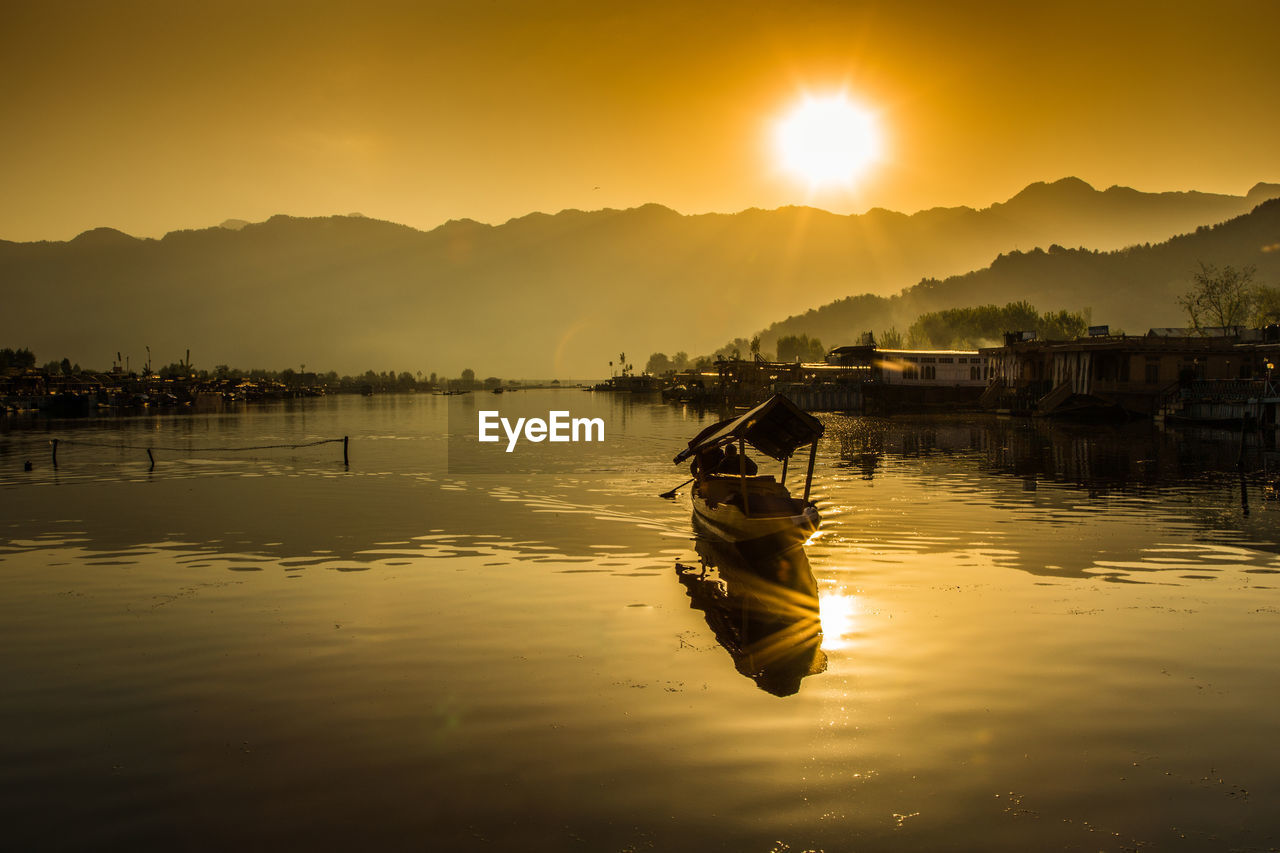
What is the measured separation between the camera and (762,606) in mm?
20766

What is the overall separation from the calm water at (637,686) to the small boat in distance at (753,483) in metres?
1.47

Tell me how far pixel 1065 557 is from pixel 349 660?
20.2m

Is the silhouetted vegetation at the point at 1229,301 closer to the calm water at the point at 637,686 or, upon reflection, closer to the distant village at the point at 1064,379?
the distant village at the point at 1064,379

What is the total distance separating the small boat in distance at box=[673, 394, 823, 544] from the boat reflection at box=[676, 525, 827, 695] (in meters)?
0.80

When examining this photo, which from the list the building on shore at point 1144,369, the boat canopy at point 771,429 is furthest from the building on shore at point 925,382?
the boat canopy at point 771,429

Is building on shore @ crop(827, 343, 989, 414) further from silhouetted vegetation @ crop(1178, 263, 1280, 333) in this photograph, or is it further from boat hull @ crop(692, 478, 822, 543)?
boat hull @ crop(692, 478, 822, 543)

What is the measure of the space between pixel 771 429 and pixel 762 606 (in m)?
11.1

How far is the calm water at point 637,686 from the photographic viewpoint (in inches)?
413

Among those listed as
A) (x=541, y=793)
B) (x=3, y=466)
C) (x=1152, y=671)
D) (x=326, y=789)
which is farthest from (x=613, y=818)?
(x=3, y=466)

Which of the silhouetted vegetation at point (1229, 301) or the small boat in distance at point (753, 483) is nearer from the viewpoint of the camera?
the small boat in distance at point (753, 483)

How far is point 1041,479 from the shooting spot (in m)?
43.4

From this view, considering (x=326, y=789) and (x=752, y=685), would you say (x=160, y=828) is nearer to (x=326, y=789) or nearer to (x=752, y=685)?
(x=326, y=789)

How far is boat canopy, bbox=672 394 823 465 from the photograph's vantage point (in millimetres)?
28062

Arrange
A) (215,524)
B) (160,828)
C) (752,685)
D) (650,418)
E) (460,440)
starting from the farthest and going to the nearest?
(650,418), (460,440), (215,524), (752,685), (160,828)
